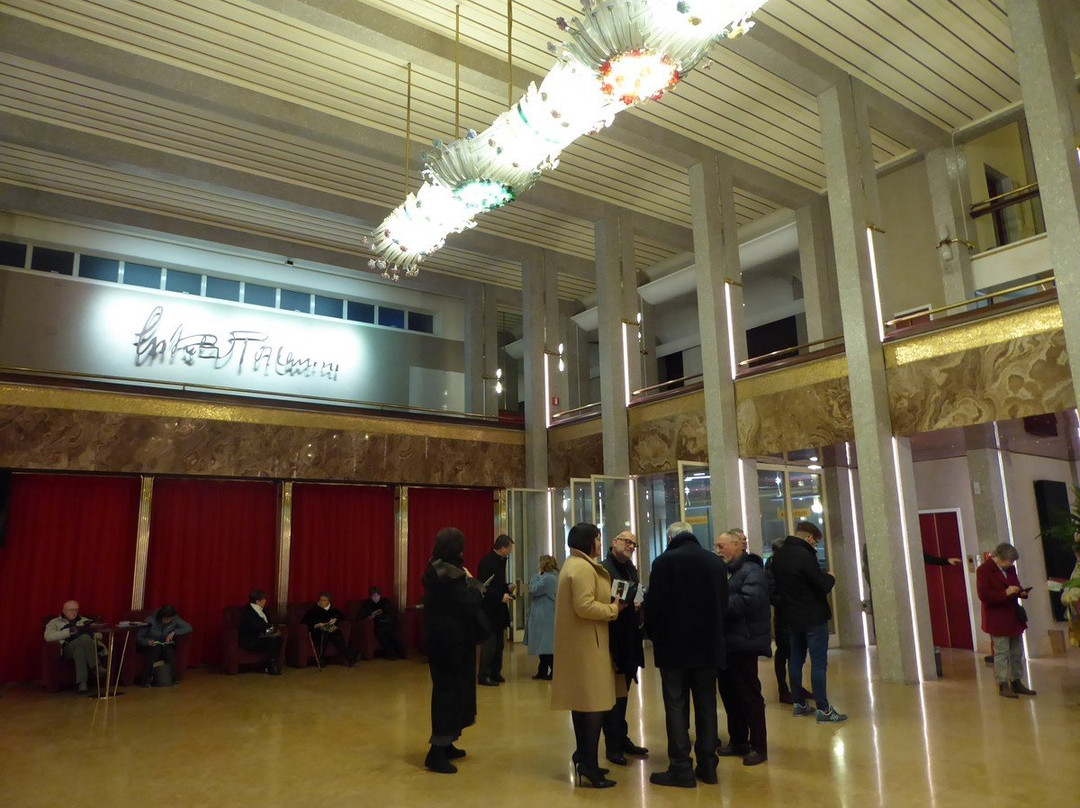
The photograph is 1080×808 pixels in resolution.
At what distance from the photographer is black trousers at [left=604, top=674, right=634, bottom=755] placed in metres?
4.97

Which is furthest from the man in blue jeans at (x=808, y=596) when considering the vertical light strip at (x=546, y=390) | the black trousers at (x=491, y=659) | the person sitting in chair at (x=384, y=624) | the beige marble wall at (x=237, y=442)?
the vertical light strip at (x=546, y=390)

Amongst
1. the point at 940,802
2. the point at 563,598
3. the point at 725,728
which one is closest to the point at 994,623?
the point at 725,728

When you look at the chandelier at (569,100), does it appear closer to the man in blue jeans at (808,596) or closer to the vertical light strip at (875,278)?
the man in blue jeans at (808,596)

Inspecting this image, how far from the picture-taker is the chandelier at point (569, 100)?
4.30 metres

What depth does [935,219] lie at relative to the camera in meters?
10.5

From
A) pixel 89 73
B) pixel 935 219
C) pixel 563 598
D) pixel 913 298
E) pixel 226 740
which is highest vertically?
pixel 89 73

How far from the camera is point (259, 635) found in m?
9.59

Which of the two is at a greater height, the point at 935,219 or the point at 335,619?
the point at 935,219

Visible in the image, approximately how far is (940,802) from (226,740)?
4.99 metres

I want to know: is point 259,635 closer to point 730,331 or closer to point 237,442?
point 237,442

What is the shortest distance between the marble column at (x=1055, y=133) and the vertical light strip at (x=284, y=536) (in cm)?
966

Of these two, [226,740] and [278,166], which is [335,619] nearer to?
[226,740]

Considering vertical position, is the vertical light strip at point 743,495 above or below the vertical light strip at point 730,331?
below

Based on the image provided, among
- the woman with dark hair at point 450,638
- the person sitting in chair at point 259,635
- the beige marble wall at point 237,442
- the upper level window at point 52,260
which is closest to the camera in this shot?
the woman with dark hair at point 450,638
